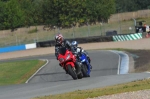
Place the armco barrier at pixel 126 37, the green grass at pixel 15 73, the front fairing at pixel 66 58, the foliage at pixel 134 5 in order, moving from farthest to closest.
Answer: the foliage at pixel 134 5 → the armco barrier at pixel 126 37 → the green grass at pixel 15 73 → the front fairing at pixel 66 58

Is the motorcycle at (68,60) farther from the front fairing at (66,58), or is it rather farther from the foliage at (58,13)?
the foliage at (58,13)

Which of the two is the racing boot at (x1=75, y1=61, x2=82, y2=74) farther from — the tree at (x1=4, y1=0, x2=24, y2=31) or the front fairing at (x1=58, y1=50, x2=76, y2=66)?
the tree at (x1=4, y1=0, x2=24, y2=31)

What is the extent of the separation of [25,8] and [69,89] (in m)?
79.5

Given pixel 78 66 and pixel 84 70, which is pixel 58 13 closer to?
pixel 84 70

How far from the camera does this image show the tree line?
77625 millimetres

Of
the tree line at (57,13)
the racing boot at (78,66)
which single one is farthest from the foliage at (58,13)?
the racing boot at (78,66)

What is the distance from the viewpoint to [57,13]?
3204 inches

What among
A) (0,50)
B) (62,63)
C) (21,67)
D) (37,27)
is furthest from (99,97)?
(37,27)

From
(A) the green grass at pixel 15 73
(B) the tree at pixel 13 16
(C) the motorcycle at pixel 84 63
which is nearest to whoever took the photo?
(C) the motorcycle at pixel 84 63

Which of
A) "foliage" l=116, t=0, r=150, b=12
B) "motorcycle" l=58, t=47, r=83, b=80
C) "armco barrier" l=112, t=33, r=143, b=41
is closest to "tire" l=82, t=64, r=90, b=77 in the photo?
"motorcycle" l=58, t=47, r=83, b=80

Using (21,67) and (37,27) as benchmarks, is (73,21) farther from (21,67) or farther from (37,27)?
(21,67)

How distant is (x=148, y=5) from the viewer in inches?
3686

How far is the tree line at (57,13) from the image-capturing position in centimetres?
7762

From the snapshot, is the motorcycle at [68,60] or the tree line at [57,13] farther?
the tree line at [57,13]
